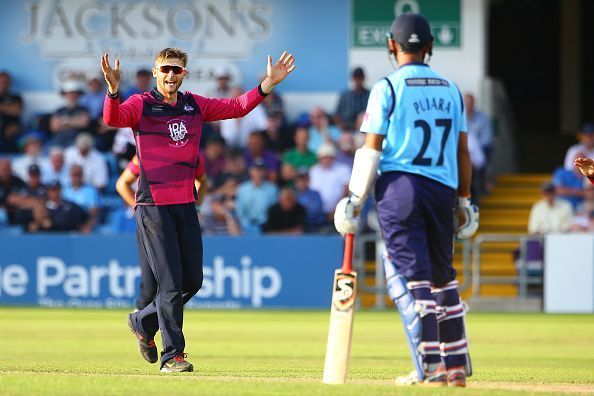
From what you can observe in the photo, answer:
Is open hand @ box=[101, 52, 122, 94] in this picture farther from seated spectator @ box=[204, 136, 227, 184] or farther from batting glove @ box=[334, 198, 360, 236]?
seated spectator @ box=[204, 136, 227, 184]

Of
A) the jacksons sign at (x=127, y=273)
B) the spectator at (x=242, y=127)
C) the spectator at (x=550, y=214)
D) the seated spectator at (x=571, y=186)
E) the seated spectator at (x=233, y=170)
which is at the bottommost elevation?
the jacksons sign at (x=127, y=273)

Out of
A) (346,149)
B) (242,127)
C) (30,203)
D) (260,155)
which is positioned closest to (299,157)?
(260,155)

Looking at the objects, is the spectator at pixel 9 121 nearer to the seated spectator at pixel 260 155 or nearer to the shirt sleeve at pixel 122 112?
the seated spectator at pixel 260 155

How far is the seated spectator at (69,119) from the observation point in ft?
78.1

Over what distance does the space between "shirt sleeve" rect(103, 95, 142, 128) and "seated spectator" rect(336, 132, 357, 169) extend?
12.7 meters

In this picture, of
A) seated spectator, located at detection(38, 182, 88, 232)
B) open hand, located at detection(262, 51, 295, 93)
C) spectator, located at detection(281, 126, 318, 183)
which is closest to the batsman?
open hand, located at detection(262, 51, 295, 93)

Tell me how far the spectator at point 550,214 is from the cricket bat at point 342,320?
44.5 ft

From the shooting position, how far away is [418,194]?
8031 mm

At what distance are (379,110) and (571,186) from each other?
14704 millimetres

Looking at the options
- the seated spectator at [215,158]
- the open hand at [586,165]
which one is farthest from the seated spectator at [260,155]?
the open hand at [586,165]

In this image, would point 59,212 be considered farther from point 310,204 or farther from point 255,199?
point 310,204

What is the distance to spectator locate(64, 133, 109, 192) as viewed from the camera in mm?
22812

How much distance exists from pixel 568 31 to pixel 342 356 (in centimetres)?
2334

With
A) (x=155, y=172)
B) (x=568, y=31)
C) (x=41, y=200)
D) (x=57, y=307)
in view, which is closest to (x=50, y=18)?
(x=41, y=200)
